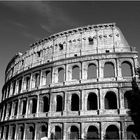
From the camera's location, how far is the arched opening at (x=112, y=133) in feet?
57.2

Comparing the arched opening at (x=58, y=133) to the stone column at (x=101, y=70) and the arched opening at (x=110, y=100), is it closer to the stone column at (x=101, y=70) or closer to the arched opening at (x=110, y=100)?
the arched opening at (x=110, y=100)

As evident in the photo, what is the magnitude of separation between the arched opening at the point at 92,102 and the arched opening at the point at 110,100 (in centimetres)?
112

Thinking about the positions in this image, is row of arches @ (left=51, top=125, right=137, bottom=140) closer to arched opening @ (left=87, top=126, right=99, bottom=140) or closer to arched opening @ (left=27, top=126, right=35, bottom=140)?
arched opening @ (left=87, top=126, right=99, bottom=140)

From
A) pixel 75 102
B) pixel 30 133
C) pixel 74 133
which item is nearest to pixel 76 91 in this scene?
pixel 75 102

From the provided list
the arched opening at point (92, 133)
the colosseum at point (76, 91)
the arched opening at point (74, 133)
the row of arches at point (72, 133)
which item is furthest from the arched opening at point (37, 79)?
the arched opening at point (92, 133)

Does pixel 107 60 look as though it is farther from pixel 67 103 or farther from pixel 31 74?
pixel 31 74

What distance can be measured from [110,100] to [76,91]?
355 centimetres

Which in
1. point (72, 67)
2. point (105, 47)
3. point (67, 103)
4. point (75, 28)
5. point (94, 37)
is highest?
point (75, 28)

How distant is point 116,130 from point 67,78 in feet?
24.0

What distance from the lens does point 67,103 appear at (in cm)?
1967

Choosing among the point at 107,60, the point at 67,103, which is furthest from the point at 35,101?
the point at 107,60

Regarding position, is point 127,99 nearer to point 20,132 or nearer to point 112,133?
point 112,133

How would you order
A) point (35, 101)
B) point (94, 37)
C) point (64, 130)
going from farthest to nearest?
point (35, 101) → point (94, 37) → point (64, 130)

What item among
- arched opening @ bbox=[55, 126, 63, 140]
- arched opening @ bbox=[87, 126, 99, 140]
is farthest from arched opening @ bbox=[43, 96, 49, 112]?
arched opening @ bbox=[87, 126, 99, 140]
